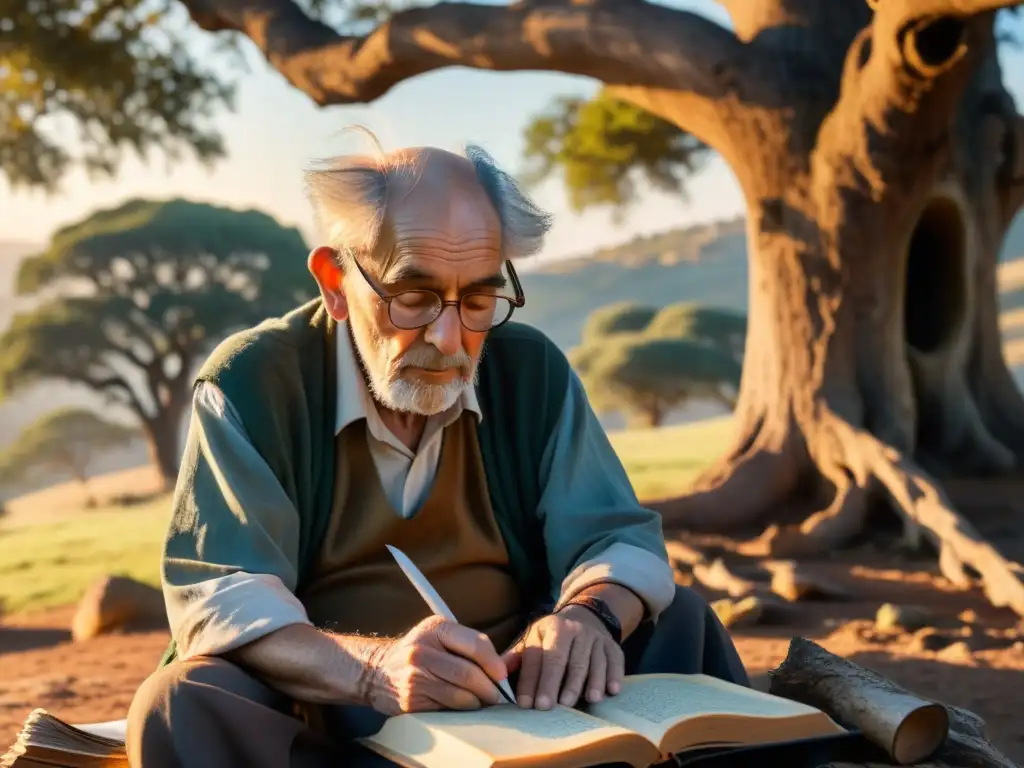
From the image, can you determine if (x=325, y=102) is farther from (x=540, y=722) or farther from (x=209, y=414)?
(x=540, y=722)

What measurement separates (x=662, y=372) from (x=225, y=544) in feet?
76.7

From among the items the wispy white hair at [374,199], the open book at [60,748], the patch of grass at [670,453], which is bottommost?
the patch of grass at [670,453]

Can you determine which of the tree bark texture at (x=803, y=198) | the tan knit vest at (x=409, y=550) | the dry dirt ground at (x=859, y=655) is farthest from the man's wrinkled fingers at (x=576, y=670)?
the tree bark texture at (x=803, y=198)

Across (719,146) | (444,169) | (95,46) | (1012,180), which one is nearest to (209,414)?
(444,169)

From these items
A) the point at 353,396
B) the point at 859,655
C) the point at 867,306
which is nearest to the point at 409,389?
the point at 353,396

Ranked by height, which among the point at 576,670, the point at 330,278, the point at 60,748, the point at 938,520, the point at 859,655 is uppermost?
the point at 330,278

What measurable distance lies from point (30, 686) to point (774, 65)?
5.35m

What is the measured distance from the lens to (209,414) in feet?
7.69

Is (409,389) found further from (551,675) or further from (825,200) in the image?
(825,200)

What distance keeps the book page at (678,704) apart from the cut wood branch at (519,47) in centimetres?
555

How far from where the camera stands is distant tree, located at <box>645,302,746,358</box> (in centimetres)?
2673

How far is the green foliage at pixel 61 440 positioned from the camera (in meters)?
25.6

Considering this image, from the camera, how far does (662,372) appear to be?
25.3 meters

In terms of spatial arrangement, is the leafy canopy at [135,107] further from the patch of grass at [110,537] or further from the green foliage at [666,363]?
the green foliage at [666,363]
